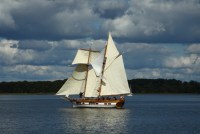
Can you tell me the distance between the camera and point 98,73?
11238 centimetres

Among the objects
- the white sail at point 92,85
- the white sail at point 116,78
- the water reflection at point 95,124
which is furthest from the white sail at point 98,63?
the water reflection at point 95,124


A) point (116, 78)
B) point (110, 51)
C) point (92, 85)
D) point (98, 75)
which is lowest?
point (92, 85)

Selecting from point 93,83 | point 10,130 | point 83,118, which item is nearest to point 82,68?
point 93,83

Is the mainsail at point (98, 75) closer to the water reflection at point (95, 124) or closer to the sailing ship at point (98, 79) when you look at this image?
the sailing ship at point (98, 79)

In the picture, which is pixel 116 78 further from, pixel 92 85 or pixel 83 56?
pixel 83 56

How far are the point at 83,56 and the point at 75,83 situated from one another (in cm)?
580

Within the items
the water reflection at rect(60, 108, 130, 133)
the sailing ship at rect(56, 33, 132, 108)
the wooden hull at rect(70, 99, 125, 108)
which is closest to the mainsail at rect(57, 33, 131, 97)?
the sailing ship at rect(56, 33, 132, 108)

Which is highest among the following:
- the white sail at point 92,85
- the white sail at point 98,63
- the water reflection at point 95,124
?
the white sail at point 98,63

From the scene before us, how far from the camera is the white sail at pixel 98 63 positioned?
366ft

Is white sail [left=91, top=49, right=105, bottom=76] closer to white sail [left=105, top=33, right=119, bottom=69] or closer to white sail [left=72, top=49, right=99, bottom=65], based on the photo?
white sail [left=105, top=33, right=119, bottom=69]

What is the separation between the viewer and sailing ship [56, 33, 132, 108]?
360 ft

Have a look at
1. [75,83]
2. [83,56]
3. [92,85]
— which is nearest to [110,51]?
[83,56]

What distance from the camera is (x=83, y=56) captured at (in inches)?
4520

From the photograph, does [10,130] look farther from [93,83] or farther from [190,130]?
[93,83]
